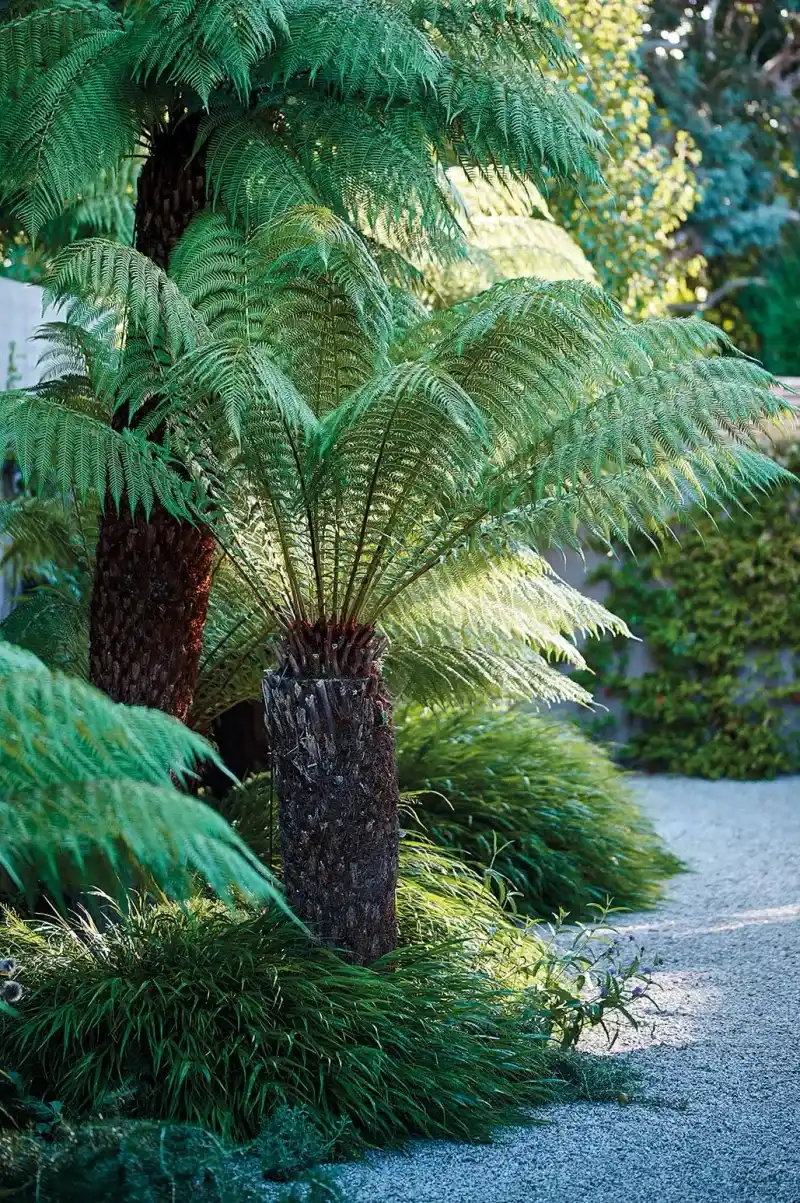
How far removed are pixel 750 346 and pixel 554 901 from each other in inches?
427

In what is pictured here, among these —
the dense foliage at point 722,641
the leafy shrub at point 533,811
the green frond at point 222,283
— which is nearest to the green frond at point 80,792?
the green frond at point 222,283

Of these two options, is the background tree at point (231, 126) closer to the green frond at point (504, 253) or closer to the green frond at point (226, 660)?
the green frond at point (226, 660)

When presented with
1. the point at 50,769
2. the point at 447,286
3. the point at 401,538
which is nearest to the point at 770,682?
the point at 447,286

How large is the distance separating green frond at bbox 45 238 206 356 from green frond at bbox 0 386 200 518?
27 centimetres

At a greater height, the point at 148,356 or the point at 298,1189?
the point at 148,356

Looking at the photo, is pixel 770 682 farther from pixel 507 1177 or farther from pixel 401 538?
pixel 507 1177

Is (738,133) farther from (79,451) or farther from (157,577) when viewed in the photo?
(79,451)

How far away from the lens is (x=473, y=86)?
388 cm

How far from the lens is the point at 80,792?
233 centimetres

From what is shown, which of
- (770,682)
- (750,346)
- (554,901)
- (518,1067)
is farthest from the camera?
(750,346)

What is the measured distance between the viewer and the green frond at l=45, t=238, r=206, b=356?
11.1ft

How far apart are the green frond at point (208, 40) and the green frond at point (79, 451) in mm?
873

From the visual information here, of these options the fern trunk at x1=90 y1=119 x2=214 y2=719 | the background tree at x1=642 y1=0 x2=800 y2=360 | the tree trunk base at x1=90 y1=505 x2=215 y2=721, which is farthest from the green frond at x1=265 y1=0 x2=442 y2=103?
the background tree at x1=642 y1=0 x2=800 y2=360

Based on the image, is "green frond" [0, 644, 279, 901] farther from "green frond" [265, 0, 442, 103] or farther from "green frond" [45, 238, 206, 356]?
"green frond" [265, 0, 442, 103]
